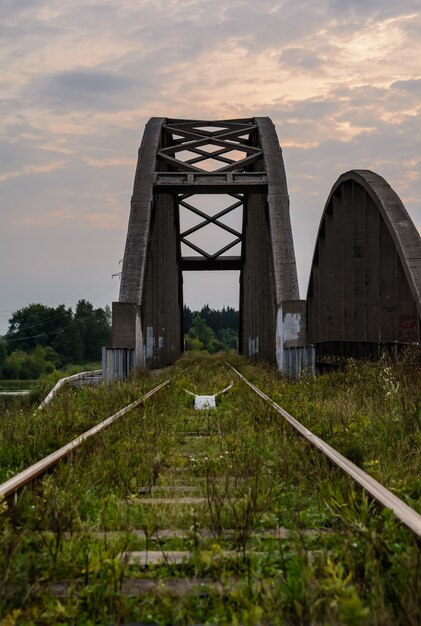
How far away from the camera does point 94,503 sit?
449cm

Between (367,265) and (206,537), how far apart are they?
46.0 ft

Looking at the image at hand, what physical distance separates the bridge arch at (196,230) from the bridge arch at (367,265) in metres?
1.38

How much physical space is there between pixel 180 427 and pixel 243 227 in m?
29.8

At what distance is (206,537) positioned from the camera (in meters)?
3.85

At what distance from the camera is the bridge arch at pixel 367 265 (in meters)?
13.6

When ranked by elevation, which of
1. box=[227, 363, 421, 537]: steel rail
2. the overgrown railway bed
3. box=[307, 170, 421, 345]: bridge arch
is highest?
box=[307, 170, 421, 345]: bridge arch

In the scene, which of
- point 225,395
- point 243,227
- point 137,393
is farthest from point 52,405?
point 243,227

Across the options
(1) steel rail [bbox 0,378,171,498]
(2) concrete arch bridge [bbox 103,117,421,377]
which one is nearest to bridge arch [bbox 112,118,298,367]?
(2) concrete arch bridge [bbox 103,117,421,377]

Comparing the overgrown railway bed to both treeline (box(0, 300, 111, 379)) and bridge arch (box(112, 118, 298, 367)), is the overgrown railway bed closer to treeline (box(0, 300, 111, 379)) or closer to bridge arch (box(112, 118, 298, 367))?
bridge arch (box(112, 118, 298, 367))

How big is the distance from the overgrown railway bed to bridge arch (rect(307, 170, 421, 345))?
7178mm

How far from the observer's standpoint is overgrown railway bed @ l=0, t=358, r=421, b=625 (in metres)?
2.85

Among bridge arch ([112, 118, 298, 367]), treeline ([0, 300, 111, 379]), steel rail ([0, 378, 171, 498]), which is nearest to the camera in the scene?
steel rail ([0, 378, 171, 498])

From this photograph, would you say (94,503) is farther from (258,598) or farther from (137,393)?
(137,393)

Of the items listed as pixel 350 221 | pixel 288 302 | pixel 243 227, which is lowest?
pixel 288 302
